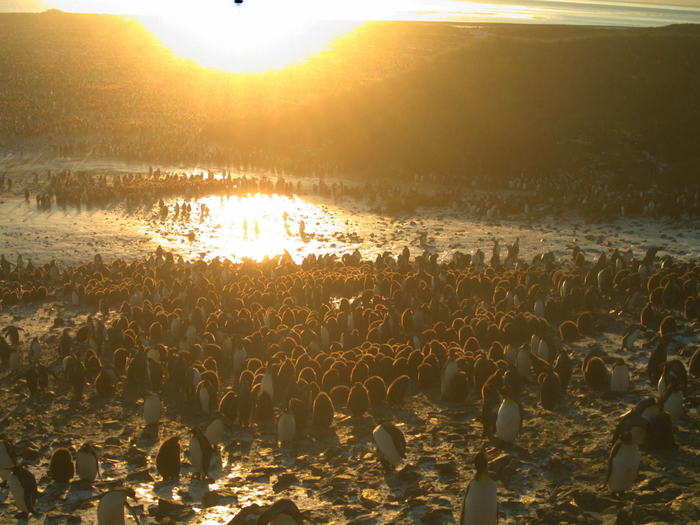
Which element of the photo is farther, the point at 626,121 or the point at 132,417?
the point at 626,121

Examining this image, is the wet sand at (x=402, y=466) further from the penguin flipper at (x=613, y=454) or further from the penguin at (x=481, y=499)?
the penguin at (x=481, y=499)

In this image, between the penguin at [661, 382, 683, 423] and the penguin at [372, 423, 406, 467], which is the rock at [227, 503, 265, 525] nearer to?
the penguin at [372, 423, 406, 467]

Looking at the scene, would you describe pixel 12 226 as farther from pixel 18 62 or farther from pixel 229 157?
A: pixel 18 62

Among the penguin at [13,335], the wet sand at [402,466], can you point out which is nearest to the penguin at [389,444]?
the wet sand at [402,466]

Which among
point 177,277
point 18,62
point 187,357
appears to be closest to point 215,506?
point 187,357

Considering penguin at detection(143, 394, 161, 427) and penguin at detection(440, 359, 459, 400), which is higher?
penguin at detection(440, 359, 459, 400)

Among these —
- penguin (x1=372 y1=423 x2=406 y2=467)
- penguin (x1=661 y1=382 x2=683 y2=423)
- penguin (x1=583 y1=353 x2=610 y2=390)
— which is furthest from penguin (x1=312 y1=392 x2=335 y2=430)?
penguin (x1=661 y1=382 x2=683 y2=423)

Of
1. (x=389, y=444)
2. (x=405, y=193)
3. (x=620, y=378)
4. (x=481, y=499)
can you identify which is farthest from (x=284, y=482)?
(x=405, y=193)
